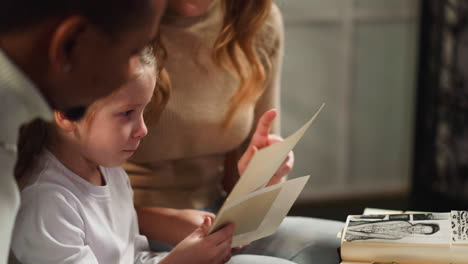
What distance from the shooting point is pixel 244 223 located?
1.05 m

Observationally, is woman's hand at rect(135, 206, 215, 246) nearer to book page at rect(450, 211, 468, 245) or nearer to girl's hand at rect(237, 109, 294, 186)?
girl's hand at rect(237, 109, 294, 186)

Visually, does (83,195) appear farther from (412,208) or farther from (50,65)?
(412,208)

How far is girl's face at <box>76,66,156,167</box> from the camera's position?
3.24 ft

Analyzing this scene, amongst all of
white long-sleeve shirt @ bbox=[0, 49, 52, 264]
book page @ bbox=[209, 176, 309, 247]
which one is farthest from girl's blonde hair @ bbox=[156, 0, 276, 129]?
white long-sleeve shirt @ bbox=[0, 49, 52, 264]

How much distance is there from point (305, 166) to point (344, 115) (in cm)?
25

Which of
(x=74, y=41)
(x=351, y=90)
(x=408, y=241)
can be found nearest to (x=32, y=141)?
(x=74, y=41)

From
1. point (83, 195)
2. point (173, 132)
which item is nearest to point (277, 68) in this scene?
point (173, 132)

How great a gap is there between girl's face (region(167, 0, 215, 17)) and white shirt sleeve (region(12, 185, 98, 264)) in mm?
A: 474

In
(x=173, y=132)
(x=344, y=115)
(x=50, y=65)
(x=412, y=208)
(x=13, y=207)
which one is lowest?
(x=412, y=208)

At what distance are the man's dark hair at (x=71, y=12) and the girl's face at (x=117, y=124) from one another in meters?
0.34

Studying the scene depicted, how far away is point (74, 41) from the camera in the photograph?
0.63 meters

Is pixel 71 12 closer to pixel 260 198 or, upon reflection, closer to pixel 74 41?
pixel 74 41

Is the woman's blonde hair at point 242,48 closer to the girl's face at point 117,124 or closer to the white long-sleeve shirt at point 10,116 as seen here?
the girl's face at point 117,124

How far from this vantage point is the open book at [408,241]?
98 cm
